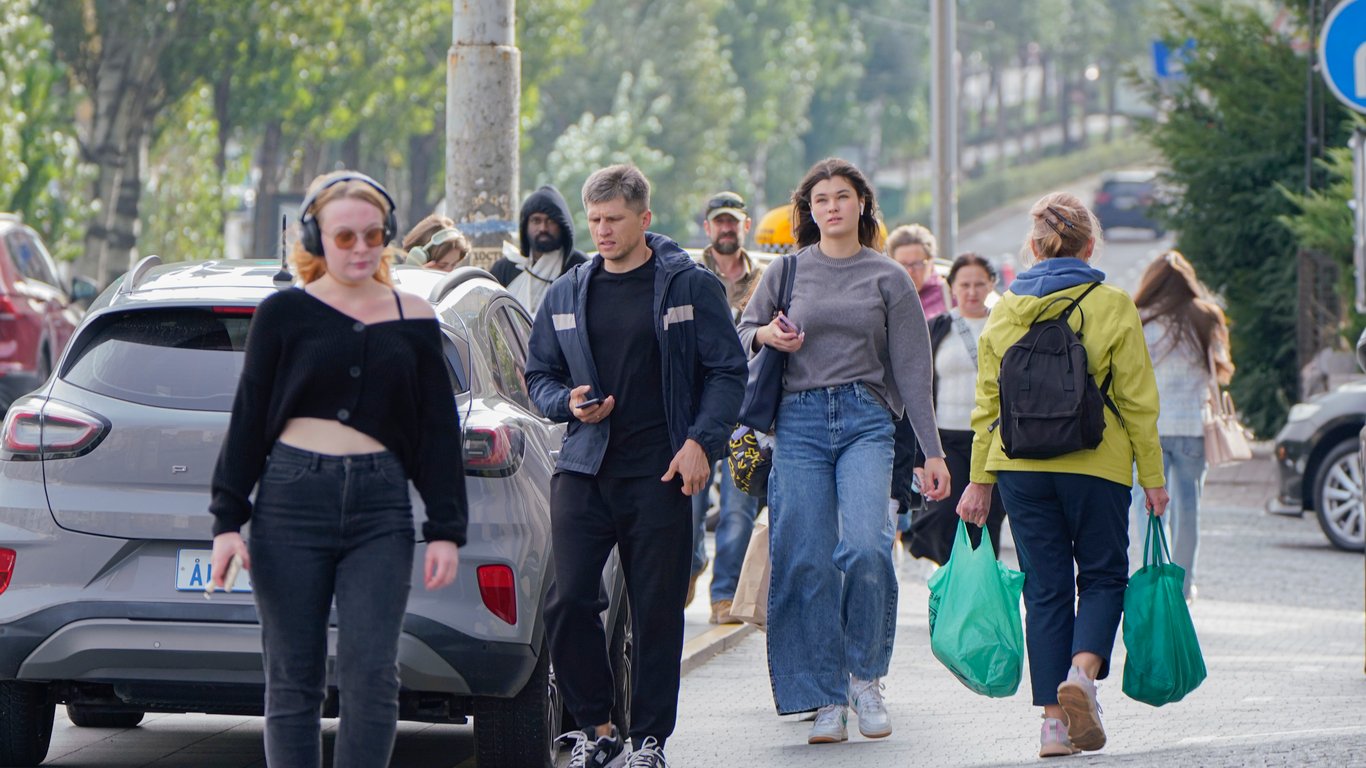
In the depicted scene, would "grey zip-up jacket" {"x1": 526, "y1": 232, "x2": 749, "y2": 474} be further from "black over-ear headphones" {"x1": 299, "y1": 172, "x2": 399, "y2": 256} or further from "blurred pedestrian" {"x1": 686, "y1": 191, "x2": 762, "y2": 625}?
"blurred pedestrian" {"x1": 686, "y1": 191, "x2": 762, "y2": 625}

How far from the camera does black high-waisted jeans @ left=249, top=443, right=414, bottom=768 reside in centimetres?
498

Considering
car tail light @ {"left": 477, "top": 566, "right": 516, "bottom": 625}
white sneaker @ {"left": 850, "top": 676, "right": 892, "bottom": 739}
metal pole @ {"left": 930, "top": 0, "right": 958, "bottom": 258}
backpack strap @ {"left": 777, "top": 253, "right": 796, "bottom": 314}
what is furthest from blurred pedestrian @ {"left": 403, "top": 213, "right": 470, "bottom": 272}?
metal pole @ {"left": 930, "top": 0, "right": 958, "bottom": 258}

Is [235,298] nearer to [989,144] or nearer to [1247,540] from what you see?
[1247,540]

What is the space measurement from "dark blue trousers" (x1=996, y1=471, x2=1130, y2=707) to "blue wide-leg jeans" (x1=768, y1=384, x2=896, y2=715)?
476mm

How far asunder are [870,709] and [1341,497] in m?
8.41

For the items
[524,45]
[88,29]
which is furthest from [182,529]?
[524,45]

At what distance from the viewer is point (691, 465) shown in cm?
649

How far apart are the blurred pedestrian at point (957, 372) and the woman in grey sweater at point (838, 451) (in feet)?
9.55

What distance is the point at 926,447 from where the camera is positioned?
24.6 feet

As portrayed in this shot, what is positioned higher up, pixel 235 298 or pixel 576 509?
pixel 235 298

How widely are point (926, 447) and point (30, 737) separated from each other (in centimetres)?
294

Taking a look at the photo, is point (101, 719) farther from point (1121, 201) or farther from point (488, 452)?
point (1121, 201)

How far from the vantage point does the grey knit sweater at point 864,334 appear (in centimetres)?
A: 741

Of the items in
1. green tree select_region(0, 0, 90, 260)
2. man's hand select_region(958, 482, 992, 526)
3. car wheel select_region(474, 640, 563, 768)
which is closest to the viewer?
car wheel select_region(474, 640, 563, 768)
